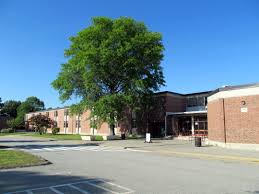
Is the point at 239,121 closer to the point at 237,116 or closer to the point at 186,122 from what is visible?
the point at 237,116

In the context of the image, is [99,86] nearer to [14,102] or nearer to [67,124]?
[67,124]

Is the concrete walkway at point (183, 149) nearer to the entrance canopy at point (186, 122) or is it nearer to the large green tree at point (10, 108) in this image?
the entrance canopy at point (186, 122)

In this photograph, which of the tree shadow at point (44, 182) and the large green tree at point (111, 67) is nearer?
the tree shadow at point (44, 182)

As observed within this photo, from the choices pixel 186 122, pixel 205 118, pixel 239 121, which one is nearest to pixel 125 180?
pixel 239 121

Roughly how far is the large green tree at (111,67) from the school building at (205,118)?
484cm

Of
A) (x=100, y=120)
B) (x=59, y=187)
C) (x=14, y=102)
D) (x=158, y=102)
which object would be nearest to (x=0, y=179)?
(x=59, y=187)

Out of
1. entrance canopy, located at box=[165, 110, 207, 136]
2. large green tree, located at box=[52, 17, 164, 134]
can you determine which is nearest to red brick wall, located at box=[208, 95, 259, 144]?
large green tree, located at box=[52, 17, 164, 134]

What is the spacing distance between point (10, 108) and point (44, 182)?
141 meters

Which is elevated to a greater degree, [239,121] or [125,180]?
[239,121]

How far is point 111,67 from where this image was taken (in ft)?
143

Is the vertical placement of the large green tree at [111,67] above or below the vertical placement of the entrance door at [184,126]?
above

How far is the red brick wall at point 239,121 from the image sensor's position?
2403cm

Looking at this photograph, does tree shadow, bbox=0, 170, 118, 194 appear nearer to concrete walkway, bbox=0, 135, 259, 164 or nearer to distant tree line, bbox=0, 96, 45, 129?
concrete walkway, bbox=0, 135, 259, 164

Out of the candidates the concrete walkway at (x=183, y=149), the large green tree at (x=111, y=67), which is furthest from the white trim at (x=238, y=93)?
the large green tree at (x=111, y=67)
